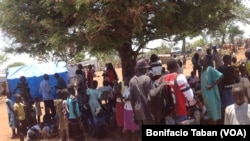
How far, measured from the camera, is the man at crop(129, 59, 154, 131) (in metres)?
6.55

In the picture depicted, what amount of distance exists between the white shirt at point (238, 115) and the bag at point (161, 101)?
4.64 ft

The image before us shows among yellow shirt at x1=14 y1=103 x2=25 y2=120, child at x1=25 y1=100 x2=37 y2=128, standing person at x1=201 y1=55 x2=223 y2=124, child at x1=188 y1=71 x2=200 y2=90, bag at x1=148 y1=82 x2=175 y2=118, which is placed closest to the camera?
bag at x1=148 y1=82 x2=175 y2=118

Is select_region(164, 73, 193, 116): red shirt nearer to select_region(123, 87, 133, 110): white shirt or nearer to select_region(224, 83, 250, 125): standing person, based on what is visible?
select_region(224, 83, 250, 125): standing person

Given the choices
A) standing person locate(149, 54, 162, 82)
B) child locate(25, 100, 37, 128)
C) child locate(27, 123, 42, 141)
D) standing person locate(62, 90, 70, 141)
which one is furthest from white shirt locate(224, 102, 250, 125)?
child locate(25, 100, 37, 128)

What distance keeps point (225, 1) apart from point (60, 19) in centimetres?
457

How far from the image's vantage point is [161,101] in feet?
19.7

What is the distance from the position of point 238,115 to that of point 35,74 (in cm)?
1473

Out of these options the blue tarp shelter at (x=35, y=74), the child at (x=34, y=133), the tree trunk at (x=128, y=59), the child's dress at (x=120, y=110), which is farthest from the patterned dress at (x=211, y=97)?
the blue tarp shelter at (x=35, y=74)

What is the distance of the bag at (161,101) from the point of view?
6000 mm

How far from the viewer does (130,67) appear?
37.6 ft

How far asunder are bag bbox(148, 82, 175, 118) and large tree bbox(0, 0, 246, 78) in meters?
3.05

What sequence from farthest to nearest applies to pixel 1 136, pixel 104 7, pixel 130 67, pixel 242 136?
pixel 1 136
pixel 130 67
pixel 104 7
pixel 242 136

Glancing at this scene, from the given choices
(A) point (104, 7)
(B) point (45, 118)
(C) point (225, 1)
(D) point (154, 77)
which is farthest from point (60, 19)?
(C) point (225, 1)

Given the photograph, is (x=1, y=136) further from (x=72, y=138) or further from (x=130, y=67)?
(x=130, y=67)
